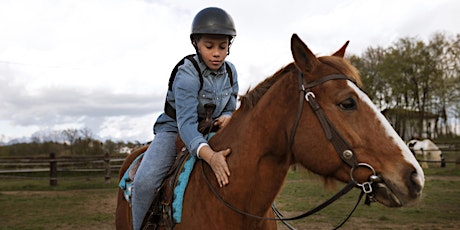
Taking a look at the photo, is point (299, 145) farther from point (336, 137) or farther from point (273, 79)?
point (273, 79)

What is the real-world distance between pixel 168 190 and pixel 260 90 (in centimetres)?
103

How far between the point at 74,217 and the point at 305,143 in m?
10.2

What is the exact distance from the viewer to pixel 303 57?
7.96 ft

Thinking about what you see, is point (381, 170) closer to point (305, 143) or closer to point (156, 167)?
point (305, 143)

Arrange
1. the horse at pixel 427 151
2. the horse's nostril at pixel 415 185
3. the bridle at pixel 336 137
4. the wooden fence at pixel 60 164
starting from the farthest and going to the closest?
the horse at pixel 427 151 < the wooden fence at pixel 60 164 < the bridle at pixel 336 137 < the horse's nostril at pixel 415 185

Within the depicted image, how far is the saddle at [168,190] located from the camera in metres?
2.90

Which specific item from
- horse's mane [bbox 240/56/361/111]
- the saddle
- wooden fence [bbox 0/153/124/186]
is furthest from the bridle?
wooden fence [bbox 0/153/124/186]

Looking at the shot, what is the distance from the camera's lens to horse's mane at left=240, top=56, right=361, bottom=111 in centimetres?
244

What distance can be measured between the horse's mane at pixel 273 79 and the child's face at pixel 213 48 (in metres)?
0.39

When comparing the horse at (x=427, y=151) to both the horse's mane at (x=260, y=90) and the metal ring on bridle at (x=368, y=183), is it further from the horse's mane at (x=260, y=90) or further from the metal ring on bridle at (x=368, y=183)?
the metal ring on bridle at (x=368, y=183)

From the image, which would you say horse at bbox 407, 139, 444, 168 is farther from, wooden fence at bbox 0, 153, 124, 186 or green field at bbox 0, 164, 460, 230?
wooden fence at bbox 0, 153, 124, 186

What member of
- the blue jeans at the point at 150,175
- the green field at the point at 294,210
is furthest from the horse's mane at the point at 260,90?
the green field at the point at 294,210

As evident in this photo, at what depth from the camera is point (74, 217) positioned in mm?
10914

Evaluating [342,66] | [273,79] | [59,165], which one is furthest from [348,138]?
[59,165]
